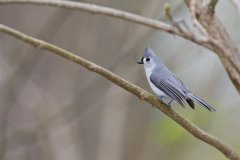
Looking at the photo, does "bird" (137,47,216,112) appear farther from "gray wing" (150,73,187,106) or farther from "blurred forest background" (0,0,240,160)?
"blurred forest background" (0,0,240,160)

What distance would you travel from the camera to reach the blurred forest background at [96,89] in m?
4.33

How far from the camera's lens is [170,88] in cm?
206

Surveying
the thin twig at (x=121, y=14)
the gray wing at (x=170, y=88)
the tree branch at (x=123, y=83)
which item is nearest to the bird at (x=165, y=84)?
the gray wing at (x=170, y=88)

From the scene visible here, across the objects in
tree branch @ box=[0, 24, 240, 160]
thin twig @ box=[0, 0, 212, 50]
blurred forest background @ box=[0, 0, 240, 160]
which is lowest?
blurred forest background @ box=[0, 0, 240, 160]

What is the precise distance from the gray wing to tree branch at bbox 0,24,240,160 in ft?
0.81

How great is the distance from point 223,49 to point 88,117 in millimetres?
3662

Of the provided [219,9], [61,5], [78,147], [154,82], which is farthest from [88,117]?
[61,5]

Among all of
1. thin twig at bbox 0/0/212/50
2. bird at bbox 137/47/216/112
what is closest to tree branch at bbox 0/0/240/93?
thin twig at bbox 0/0/212/50

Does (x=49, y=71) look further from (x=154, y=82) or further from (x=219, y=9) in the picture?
(x=154, y=82)

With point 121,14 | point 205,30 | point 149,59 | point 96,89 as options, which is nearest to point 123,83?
point 121,14

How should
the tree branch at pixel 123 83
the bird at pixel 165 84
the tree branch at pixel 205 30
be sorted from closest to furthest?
1. the tree branch at pixel 205 30
2. the tree branch at pixel 123 83
3. the bird at pixel 165 84

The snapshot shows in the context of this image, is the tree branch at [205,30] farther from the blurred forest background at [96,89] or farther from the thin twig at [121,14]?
the blurred forest background at [96,89]

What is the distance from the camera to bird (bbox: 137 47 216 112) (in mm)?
1978

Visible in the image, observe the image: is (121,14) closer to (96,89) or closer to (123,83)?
(123,83)
